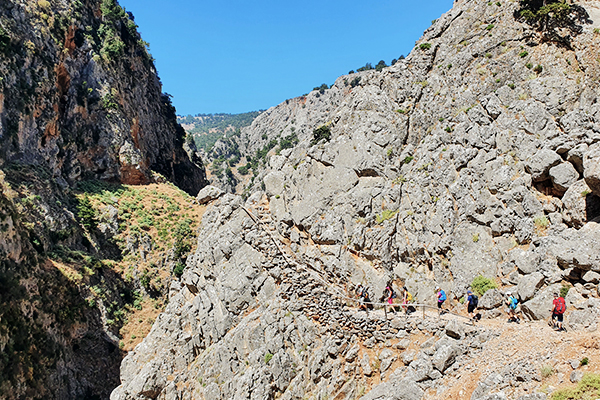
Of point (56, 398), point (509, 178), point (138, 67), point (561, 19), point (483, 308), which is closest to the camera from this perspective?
point (483, 308)

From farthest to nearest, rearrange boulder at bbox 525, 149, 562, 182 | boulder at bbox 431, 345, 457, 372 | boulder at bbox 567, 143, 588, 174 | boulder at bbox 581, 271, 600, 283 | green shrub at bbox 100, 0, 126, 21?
1. green shrub at bbox 100, 0, 126, 21
2. boulder at bbox 525, 149, 562, 182
3. boulder at bbox 567, 143, 588, 174
4. boulder at bbox 581, 271, 600, 283
5. boulder at bbox 431, 345, 457, 372

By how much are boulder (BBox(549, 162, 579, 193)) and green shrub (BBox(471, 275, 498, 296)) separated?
6.80 m

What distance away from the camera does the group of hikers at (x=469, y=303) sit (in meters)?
16.7

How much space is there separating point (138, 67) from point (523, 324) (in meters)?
72.8

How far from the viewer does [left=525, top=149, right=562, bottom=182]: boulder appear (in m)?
21.9

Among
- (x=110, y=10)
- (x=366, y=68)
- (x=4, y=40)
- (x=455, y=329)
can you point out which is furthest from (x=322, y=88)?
(x=455, y=329)

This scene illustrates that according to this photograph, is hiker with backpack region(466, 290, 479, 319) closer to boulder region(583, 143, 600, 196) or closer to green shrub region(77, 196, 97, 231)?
boulder region(583, 143, 600, 196)

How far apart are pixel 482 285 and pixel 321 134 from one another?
57.2 feet

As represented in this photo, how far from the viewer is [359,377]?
856 inches

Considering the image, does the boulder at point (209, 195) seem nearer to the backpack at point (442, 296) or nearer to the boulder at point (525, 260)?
the backpack at point (442, 296)

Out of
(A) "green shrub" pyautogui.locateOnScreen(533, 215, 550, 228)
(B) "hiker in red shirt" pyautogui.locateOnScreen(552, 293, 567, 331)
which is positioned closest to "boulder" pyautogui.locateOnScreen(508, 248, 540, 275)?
(A) "green shrub" pyautogui.locateOnScreen(533, 215, 550, 228)

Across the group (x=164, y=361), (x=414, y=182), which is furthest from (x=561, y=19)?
(x=164, y=361)

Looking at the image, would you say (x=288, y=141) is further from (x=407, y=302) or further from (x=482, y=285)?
(x=482, y=285)

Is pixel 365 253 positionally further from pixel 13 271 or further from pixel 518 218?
pixel 13 271
